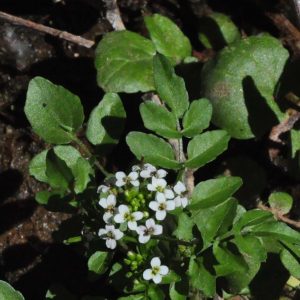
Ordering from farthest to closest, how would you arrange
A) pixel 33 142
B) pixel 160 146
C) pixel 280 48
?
pixel 33 142 < pixel 280 48 < pixel 160 146

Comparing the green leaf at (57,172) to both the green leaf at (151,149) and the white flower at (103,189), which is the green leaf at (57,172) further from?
the green leaf at (151,149)

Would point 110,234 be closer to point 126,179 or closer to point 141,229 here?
point 141,229

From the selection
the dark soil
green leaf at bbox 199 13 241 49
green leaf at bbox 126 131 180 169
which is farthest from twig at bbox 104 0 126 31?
green leaf at bbox 126 131 180 169

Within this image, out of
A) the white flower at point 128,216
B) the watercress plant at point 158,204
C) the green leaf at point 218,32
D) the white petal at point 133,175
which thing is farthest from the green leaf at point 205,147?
the green leaf at point 218,32

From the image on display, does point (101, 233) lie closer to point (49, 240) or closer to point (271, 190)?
point (49, 240)

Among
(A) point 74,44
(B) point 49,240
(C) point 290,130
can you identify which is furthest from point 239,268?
(A) point 74,44

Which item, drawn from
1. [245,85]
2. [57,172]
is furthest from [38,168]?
[245,85]
